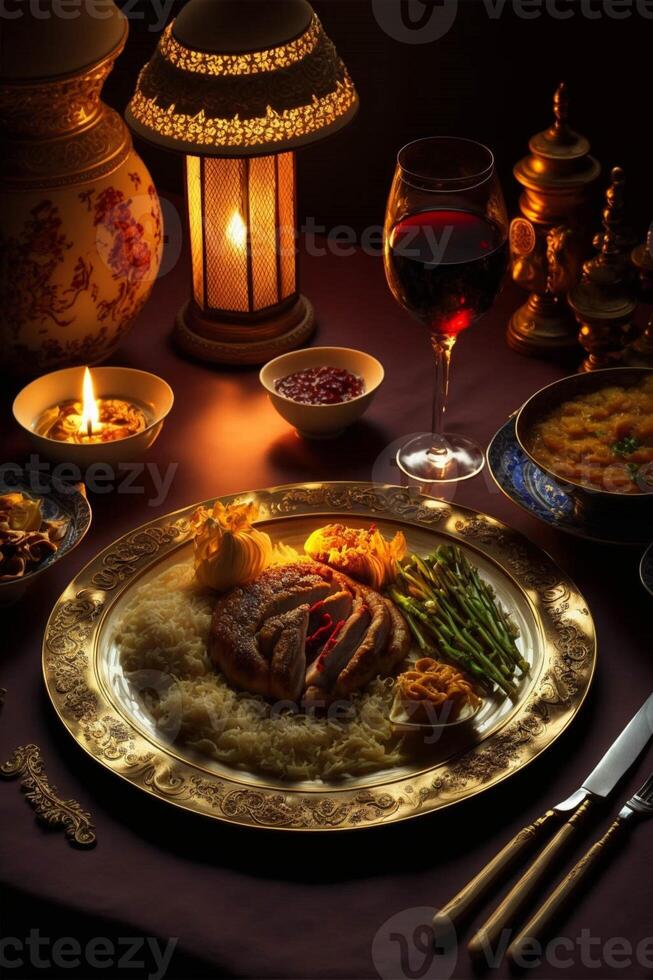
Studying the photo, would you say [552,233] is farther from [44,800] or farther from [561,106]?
[44,800]

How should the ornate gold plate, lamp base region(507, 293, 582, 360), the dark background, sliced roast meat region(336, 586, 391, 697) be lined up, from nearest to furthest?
the ornate gold plate → sliced roast meat region(336, 586, 391, 697) → lamp base region(507, 293, 582, 360) → the dark background

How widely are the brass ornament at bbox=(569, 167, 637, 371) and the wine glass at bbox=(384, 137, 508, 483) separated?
327 mm

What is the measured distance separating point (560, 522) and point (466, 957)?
25.4 inches

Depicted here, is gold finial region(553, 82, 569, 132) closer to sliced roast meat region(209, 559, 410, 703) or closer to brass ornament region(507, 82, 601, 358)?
brass ornament region(507, 82, 601, 358)

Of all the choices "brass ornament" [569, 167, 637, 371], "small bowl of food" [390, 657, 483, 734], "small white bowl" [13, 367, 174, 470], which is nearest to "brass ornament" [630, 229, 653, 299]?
"brass ornament" [569, 167, 637, 371]

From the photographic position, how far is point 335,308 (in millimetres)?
2186

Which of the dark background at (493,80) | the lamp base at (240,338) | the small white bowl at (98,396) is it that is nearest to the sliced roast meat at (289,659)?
the small white bowl at (98,396)

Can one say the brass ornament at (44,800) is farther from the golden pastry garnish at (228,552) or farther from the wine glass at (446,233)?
the wine glass at (446,233)

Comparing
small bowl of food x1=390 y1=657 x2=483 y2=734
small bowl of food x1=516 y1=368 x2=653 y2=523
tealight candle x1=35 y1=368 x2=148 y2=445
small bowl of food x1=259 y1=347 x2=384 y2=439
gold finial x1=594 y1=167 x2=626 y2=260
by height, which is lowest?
tealight candle x1=35 y1=368 x2=148 y2=445

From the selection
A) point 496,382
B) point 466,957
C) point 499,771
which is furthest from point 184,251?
point 466,957

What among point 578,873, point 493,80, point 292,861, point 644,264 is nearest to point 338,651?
point 292,861

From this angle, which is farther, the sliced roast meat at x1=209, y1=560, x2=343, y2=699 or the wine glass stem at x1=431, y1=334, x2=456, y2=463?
the wine glass stem at x1=431, y1=334, x2=456, y2=463

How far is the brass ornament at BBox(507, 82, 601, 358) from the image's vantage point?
6.30 ft

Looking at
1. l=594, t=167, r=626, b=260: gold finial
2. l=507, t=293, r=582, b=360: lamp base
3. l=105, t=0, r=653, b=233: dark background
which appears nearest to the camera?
l=594, t=167, r=626, b=260: gold finial
